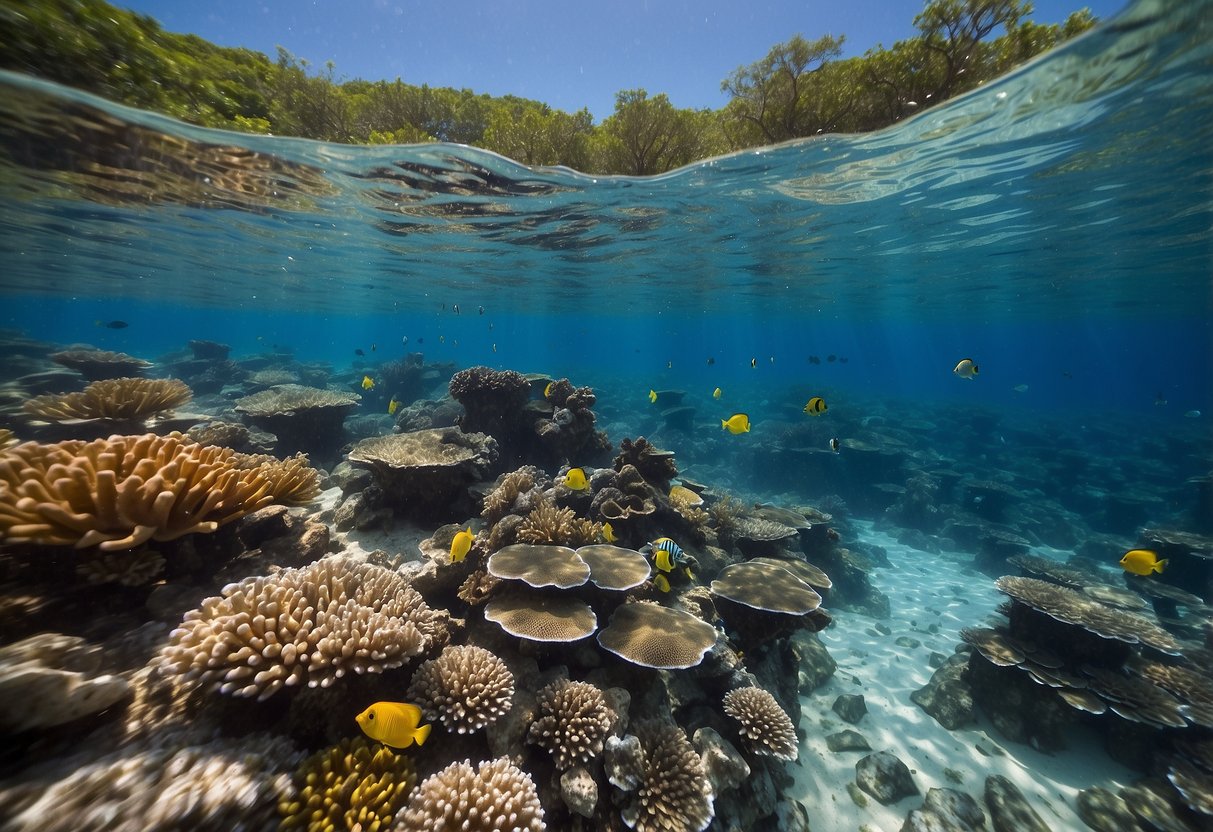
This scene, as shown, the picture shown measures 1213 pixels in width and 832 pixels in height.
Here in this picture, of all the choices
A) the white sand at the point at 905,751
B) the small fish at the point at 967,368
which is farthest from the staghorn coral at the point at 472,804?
the small fish at the point at 967,368

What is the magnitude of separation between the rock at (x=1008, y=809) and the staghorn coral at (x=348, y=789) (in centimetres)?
754

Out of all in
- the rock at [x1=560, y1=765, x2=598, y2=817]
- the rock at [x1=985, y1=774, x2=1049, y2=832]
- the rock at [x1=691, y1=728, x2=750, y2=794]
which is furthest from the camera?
the rock at [x1=985, y1=774, x2=1049, y2=832]

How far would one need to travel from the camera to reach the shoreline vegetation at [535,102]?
795 cm

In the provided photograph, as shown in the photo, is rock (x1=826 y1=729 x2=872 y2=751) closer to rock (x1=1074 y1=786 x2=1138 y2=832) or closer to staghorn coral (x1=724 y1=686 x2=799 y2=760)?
rock (x1=1074 y1=786 x2=1138 y2=832)

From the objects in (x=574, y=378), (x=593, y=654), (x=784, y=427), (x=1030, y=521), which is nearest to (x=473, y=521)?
(x=593, y=654)

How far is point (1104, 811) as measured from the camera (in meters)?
6.09

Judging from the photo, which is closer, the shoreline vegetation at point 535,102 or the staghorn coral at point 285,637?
the staghorn coral at point 285,637

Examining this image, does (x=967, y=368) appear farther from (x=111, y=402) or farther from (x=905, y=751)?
(x=111, y=402)

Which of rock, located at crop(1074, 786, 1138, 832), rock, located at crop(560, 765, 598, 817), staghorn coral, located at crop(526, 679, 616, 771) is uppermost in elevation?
staghorn coral, located at crop(526, 679, 616, 771)

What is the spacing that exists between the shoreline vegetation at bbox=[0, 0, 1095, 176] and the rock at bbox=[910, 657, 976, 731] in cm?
1164

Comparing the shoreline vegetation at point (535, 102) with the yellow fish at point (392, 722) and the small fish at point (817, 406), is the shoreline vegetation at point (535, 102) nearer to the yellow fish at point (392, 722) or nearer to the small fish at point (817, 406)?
the small fish at point (817, 406)

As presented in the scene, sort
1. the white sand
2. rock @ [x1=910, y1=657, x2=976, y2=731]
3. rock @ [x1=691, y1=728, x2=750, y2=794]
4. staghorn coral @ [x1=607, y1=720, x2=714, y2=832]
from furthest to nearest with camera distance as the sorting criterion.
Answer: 1. rock @ [x1=910, y1=657, x2=976, y2=731]
2. the white sand
3. rock @ [x1=691, y1=728, x2=750, y2=794]
4. staghorn coral @ [x1=607, y1=720, x2=714, y2=832]

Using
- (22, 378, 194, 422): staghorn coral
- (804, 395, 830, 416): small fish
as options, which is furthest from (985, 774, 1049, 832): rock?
(22, 378, 194, 422): staghorn coral

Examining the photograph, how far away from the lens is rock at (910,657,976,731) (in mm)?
7777
